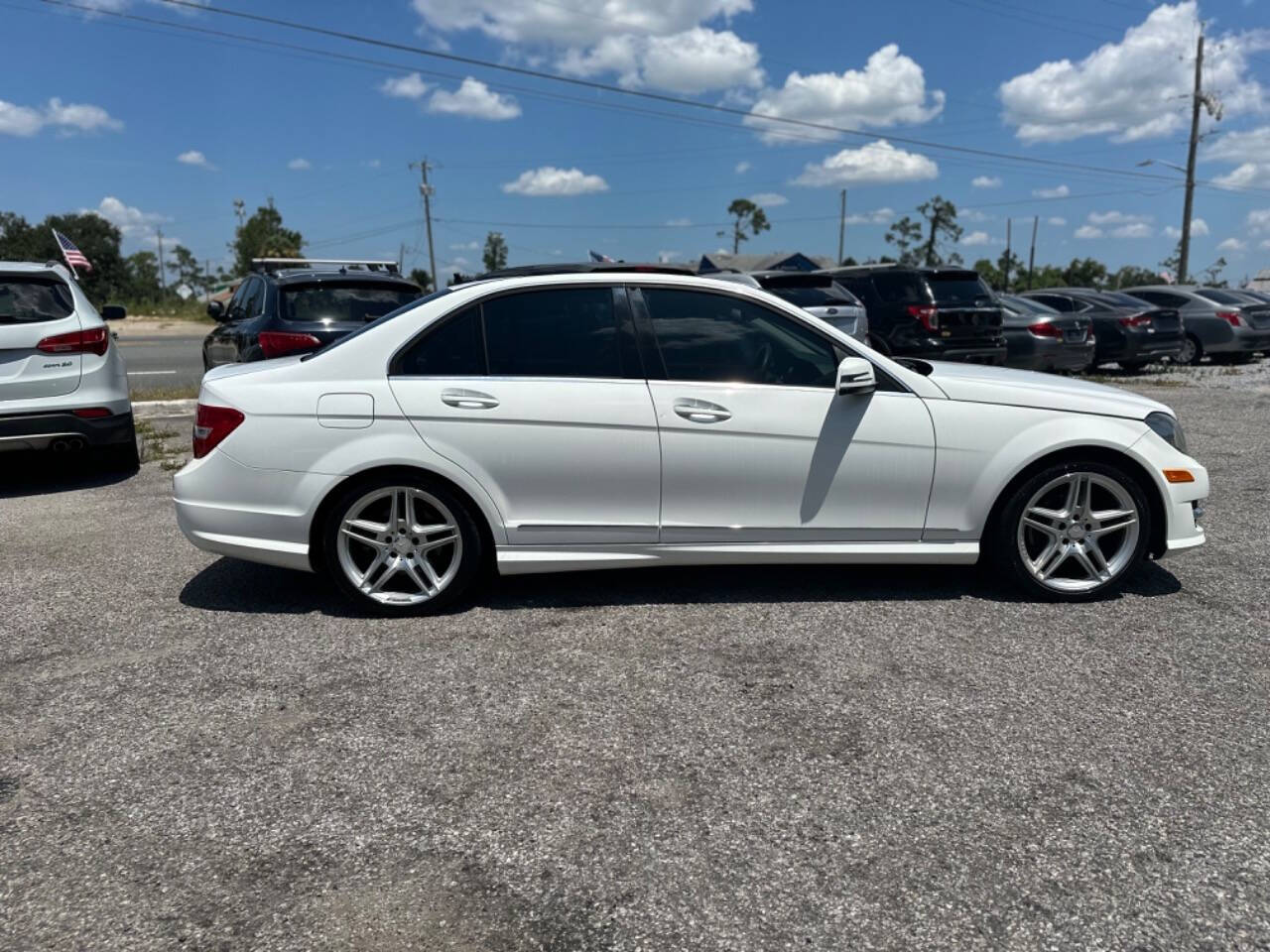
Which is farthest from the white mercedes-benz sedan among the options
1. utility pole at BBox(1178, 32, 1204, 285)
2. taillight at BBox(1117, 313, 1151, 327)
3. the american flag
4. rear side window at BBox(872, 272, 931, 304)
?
utility pole at BBox(1178, 32, 1204, 285)

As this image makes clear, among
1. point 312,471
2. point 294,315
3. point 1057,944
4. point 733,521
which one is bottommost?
point 1057,944

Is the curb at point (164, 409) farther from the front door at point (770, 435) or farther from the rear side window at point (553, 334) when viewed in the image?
the front door at point (770, 435)

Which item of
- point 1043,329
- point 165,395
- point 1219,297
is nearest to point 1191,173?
point 1219,297

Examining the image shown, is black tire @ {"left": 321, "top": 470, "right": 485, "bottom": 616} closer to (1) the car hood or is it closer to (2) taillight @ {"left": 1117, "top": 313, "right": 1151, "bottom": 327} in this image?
(1) the car hood

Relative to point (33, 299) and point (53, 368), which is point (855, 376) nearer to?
point (53, 368)

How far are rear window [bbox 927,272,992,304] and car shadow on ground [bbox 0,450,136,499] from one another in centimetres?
974

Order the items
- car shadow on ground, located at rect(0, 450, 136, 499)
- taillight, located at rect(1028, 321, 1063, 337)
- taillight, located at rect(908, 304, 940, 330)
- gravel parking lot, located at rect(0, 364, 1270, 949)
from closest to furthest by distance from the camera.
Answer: gravel parking lot, located at rect(0, 364, 1270, 949) < car shadow on ground, located at rect(0, 450, 136, 499) < taillight, located at rect(908, 304, 940, 330) < taillight, located at rect(1028, 321, 1063, 337)

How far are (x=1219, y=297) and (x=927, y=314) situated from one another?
36.2 ft

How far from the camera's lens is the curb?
11133 mm

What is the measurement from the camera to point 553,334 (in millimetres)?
4578

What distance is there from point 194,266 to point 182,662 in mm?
114553

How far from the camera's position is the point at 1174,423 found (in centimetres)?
474

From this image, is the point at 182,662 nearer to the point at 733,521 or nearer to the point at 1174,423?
the point at 733,521

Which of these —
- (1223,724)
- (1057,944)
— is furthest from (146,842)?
(1223,724)
